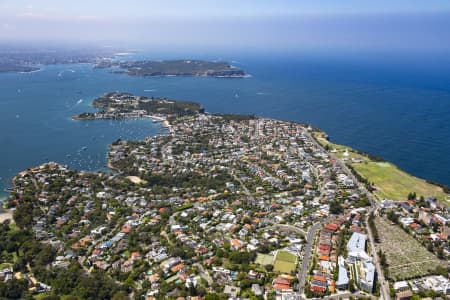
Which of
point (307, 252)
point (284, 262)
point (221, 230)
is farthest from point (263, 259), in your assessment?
point (221, 230)

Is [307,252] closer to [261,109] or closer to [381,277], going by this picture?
[381,277]

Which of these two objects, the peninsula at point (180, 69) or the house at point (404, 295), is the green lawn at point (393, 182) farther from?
the peninsula at point (180, 69)

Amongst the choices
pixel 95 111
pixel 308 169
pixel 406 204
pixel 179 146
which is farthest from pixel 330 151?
pixel 95 111

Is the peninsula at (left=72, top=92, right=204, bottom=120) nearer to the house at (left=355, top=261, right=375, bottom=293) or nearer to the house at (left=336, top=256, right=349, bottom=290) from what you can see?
the house at (left=336, top=256, right=349, bottom=290)

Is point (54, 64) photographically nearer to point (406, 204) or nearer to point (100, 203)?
point (100, 203)

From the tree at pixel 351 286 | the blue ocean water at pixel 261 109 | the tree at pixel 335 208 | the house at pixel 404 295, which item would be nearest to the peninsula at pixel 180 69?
the blue ocean water at pixel 261 109

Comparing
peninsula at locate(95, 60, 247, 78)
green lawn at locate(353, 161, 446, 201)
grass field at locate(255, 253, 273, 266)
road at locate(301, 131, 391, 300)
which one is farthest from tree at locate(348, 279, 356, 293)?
peninsula at locate(95, 60, 247, 78)

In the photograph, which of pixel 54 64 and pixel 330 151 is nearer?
pixel 330 151
